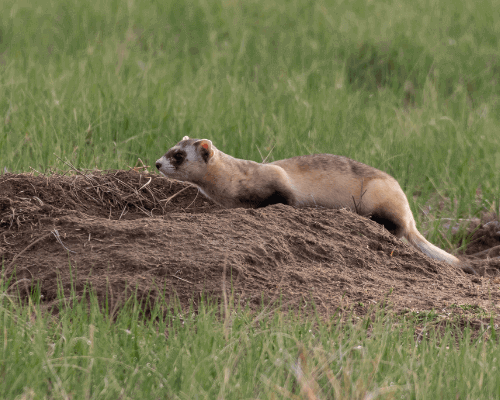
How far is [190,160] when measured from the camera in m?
4.62

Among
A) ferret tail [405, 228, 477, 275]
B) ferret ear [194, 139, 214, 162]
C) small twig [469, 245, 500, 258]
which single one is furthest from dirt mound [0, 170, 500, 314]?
small twig [469, 245, 500, 258]

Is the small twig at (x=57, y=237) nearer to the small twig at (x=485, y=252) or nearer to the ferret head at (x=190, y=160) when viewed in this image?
the ferret head at (x=190, y=160)

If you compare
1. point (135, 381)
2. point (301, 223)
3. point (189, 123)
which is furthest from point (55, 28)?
point (135, 381)

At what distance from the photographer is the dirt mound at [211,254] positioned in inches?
126

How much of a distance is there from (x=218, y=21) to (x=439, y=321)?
7.90m

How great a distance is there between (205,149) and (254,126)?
1629 millimetres

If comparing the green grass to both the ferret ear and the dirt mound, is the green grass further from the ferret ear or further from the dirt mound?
the ferret ear

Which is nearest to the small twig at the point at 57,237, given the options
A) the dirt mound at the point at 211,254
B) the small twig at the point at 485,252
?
the dirt mound at the point at 211,254

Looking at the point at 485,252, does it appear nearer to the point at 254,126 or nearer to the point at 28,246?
the point at 254,126

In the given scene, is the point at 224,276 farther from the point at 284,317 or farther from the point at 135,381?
the point at 135,381

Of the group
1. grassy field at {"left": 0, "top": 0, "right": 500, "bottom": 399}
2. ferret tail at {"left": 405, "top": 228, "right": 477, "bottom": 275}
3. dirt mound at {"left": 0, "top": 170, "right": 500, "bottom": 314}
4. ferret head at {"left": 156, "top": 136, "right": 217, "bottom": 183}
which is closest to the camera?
grassy field at {"left": 0, "top": 0, "right": 500, "bottom": 399}

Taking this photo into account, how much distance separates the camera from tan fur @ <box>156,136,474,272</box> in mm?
4555

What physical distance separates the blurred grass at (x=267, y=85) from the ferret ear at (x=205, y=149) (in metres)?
1.11

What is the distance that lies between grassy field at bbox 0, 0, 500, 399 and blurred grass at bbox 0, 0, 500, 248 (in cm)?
3
